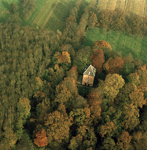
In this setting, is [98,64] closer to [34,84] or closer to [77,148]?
[34,84]

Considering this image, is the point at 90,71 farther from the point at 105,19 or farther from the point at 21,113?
the point at 105,19

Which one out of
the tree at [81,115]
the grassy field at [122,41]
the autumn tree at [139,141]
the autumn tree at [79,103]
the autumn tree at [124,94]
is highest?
the grassy field at [122,41]

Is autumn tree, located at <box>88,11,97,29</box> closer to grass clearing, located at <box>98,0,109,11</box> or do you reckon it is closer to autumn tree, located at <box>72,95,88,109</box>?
grass clearing, located at <box>98,0,109,11</box>

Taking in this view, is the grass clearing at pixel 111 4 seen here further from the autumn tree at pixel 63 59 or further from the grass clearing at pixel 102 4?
the autumn tree at pixel 63 59

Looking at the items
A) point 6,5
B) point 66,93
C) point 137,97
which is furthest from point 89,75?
point 6,5

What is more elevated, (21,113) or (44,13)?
(44,13)

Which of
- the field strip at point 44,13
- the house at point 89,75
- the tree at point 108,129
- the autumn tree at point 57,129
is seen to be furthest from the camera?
the field strip at point 44,13

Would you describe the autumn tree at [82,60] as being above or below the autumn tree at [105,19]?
below

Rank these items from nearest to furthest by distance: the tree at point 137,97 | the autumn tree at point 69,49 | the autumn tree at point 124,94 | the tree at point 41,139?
1. the tree at point 41,139
2. the tree at point 137,97
3. the autumn tree at point 124,94
4. the autumn tree at point 69,49

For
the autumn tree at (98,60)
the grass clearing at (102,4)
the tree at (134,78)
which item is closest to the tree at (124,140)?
the tree at (134,78)
